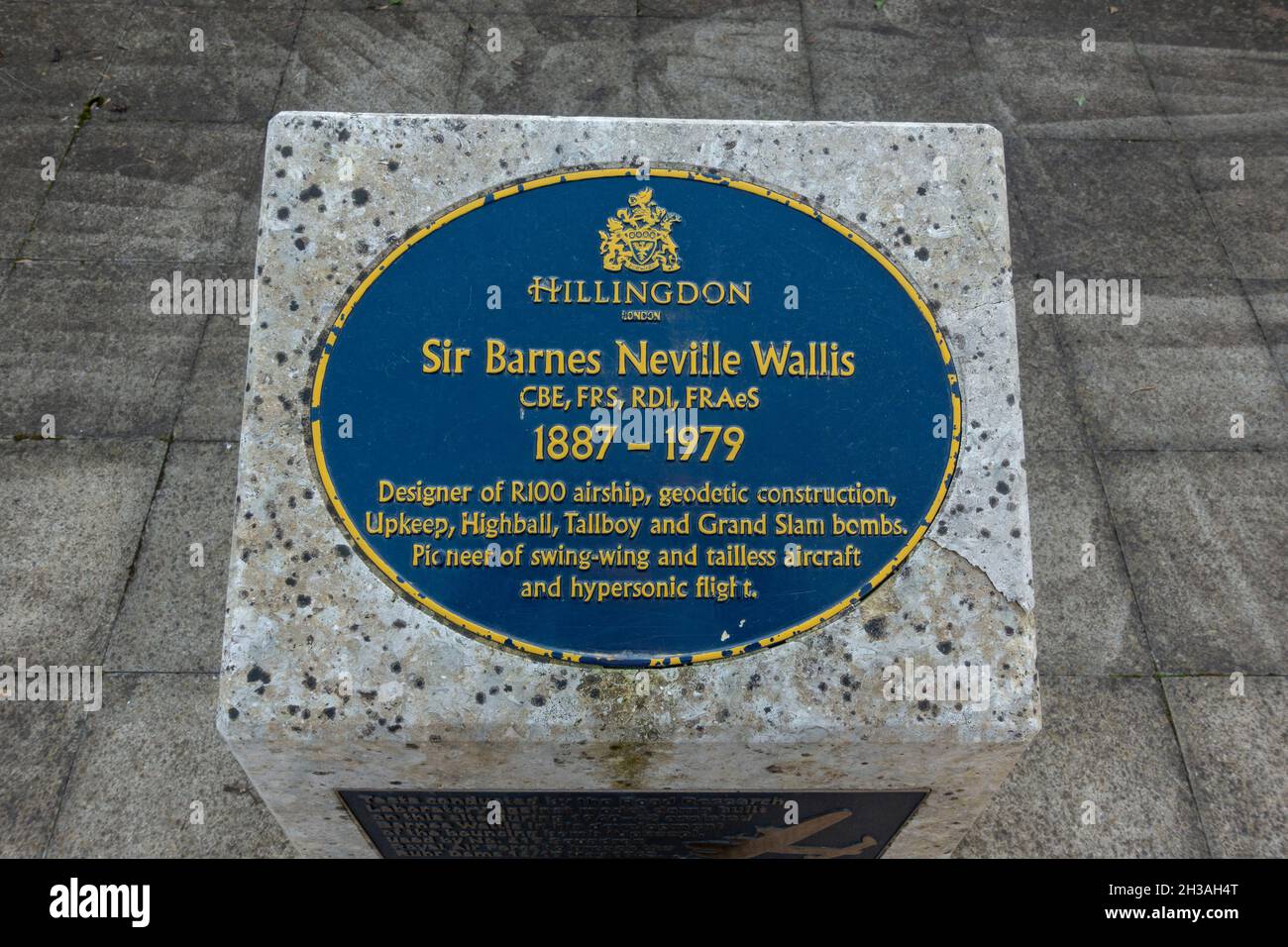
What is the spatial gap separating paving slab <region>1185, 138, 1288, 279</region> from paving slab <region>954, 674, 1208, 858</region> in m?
2.53

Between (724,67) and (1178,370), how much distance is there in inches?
119

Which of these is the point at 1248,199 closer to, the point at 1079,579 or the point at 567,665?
the point at 1079,579

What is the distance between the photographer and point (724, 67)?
570 centimetres

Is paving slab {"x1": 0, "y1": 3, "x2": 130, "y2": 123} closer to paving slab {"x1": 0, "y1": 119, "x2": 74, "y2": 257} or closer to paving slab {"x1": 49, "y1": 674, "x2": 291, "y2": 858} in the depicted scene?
paving slab {"x1": 0, "y1": 119, "x2": 74, "y2": 257}

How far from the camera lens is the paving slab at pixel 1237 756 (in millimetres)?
3344

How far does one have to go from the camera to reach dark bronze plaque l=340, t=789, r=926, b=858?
285 centimetres

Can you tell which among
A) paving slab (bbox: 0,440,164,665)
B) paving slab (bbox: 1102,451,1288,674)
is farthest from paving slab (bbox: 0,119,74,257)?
paving slab (bbox: 1102,451,1288,674)

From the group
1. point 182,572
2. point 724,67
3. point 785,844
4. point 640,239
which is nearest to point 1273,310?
point 724,67

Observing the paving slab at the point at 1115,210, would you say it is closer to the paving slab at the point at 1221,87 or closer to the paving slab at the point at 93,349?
the paving slab at the point at 1221,87

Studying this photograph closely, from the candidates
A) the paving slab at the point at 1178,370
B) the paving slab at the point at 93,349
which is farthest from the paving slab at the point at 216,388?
the paving slab at the point at 1178,370

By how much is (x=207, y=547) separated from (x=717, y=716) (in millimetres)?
2421

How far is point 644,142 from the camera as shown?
308 cm

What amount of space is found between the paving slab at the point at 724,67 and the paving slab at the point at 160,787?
3.87m

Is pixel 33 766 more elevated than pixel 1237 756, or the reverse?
pixel 33 766
